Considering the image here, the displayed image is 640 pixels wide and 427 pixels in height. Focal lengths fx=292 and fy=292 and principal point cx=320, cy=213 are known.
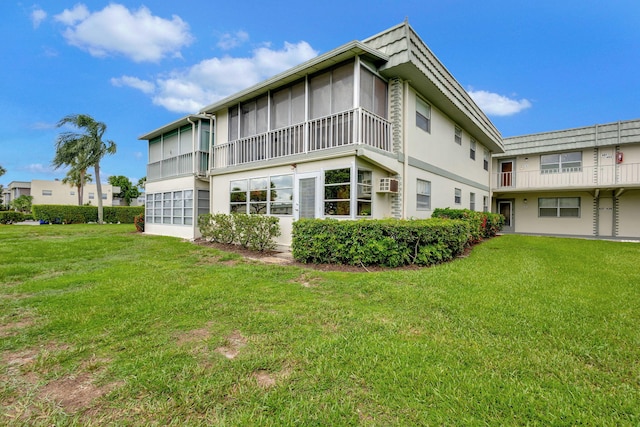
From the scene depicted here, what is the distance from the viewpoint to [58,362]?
8.95ft

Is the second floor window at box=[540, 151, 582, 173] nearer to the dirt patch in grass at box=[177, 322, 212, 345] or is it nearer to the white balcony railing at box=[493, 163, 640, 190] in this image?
the white balcony railing at box=[493, 163, 640, 190]

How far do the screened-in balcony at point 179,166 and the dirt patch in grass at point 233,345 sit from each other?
11.5 metres

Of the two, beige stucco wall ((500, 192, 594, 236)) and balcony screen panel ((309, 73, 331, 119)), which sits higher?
balcony screen panel ((309, 73, 331, 119))

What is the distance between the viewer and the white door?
8.93m

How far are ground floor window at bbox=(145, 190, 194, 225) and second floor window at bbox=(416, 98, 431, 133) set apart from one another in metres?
10.3

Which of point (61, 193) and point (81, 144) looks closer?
point (81, 144)

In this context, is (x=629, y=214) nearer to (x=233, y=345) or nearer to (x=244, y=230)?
(x=244, y=230)

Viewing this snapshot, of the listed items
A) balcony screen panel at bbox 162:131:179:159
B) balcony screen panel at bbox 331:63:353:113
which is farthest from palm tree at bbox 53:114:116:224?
balcony screen panel at bbox 331:63:353:113

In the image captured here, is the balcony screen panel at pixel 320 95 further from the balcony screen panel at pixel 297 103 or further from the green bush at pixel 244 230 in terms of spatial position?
the green bush at pixel 244 230

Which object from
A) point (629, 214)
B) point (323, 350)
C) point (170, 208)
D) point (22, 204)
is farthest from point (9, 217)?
point (629, 214)

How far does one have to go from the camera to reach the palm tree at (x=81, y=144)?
957 inches

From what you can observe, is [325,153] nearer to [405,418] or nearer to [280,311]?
[280,311]

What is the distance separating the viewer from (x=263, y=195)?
35.2ft

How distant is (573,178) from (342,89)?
16.1 metres
